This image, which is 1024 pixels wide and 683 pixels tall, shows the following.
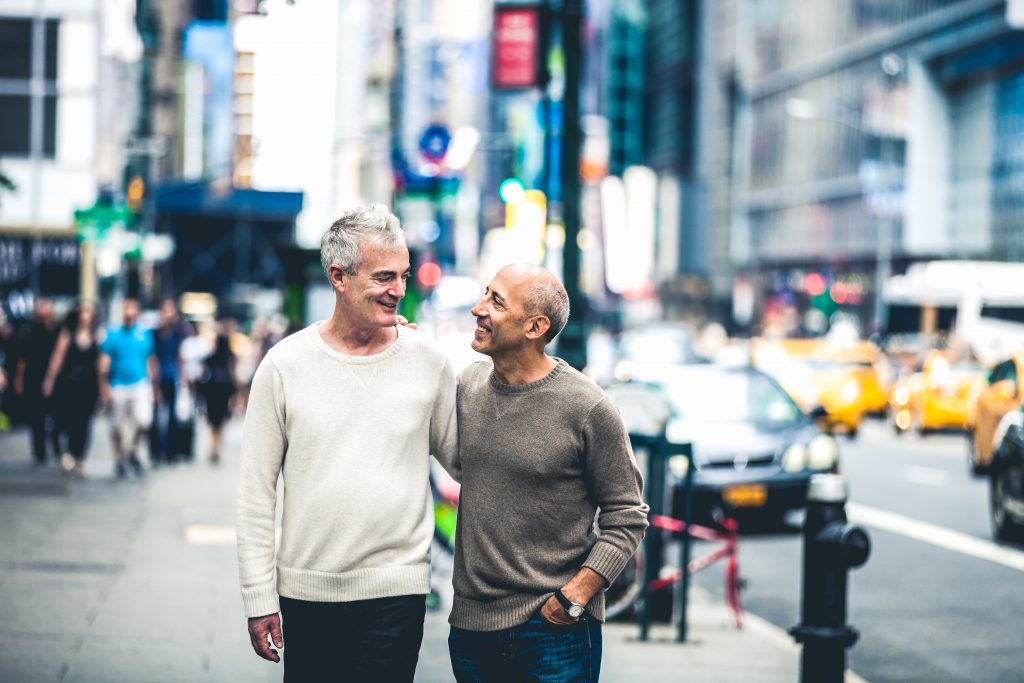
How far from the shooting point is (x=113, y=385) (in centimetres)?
1567

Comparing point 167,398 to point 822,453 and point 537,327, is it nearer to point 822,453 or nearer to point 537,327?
point 822,453

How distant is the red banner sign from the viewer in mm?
11883

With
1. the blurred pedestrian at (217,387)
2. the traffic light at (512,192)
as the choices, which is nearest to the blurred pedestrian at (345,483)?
the blurred pedestrian at (217,387)

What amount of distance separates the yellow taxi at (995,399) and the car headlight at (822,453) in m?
2.54

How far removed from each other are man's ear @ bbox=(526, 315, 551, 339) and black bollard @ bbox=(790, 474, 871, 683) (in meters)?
2.85

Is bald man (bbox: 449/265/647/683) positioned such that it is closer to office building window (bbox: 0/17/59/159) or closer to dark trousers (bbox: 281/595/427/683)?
dark trousers (bbox: 281/595/427/683)

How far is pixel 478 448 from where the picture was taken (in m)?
3.99

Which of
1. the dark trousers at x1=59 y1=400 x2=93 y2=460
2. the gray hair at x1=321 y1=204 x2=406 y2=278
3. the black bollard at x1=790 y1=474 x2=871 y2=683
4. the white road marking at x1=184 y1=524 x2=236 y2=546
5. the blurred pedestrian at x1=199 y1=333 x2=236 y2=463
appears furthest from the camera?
the blurred pedestrian at x1=199 y1=333 x2=236 y2=463

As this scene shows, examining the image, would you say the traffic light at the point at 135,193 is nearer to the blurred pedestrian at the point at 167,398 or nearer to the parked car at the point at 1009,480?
the blurred pedestrian at the point at 167,398

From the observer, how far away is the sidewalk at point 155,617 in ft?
23.7

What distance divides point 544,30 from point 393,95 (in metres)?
21.8

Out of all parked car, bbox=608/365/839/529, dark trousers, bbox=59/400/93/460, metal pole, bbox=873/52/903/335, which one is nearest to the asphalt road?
parked car, bbox=608/365/839/529

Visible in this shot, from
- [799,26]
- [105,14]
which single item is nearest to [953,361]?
[105,14]

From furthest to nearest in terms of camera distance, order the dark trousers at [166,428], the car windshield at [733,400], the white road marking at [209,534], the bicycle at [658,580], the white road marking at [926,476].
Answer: the white road marking at [926,476], the dark trousers at [166,428], the car windshield at [733,400], the white road marking at [209,534], the bicycle at [658,580]
